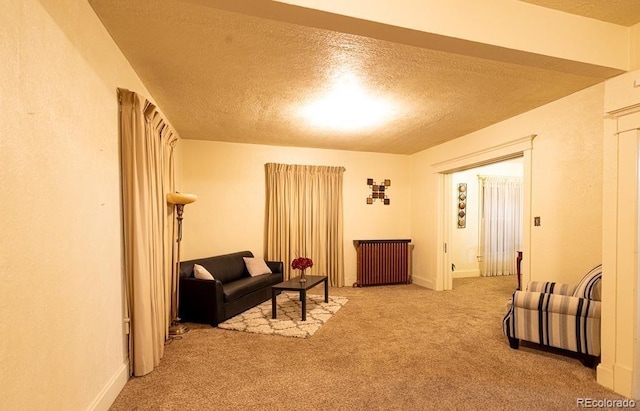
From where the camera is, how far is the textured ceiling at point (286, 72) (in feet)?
6.61

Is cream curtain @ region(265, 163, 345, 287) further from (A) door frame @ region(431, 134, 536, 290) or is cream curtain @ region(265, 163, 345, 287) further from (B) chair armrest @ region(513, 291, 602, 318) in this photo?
(B) chair armrest @ region(513, 291, 602, 318)

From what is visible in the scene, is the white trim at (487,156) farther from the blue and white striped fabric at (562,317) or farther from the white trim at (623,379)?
the white trim at (623,379)

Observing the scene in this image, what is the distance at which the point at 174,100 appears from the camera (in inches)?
132

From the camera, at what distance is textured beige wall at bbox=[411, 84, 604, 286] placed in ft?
9.64

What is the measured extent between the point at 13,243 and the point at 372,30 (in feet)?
6.25

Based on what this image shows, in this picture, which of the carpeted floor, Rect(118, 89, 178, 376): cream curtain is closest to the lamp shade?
Rect(118, 89, 178, 376): cream curtain

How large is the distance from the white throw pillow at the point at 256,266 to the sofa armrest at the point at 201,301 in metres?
1.12

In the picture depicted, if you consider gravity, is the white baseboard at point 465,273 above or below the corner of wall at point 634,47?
below

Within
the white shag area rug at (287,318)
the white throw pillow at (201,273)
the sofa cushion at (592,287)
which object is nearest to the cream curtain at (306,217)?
the white shag area rug at (287,318)

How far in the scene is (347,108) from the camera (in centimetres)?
358

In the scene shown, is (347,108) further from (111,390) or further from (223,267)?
(111,390)

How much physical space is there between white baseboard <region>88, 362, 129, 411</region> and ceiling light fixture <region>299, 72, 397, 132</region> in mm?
2908

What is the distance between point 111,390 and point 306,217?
12.5 ft

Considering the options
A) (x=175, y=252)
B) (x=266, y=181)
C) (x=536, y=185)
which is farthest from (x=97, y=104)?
(x=536, y=185)
